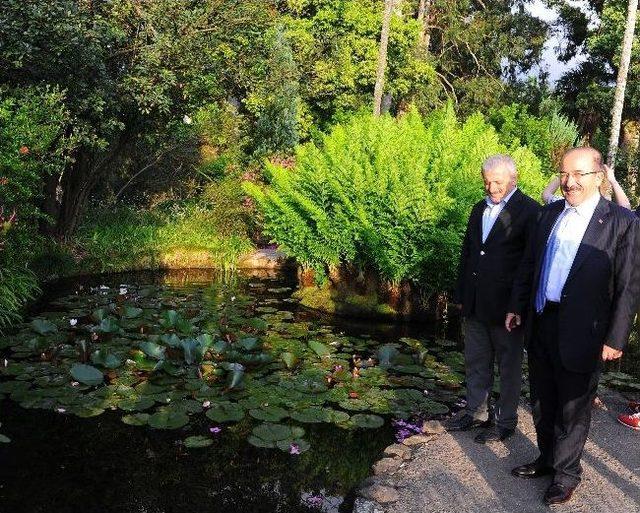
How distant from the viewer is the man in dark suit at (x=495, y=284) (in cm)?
428

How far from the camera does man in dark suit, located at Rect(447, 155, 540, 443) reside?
428cm

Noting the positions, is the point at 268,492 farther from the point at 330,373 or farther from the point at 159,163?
the point at 159,163

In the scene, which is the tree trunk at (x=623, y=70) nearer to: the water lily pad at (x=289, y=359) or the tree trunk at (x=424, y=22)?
the tree trunk at (x=424, y=22)

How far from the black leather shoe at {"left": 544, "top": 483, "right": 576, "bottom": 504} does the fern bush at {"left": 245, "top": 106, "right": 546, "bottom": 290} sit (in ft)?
15.3

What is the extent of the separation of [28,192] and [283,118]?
8.54m

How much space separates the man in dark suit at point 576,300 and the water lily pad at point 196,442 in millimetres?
2437

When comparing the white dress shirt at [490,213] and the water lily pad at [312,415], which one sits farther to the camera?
the water lily pad at [312,415]

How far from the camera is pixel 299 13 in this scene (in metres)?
21.1

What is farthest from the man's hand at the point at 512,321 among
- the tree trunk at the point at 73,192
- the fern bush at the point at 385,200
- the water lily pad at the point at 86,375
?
the tree trunk at the point at 73,192

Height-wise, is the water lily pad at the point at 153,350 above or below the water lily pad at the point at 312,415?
above

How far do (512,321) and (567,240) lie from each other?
31.3 inches

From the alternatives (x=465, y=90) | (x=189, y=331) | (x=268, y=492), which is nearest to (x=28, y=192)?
(x=189, y=331)

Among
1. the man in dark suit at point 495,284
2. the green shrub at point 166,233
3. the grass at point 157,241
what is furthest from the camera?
the green shrub at point 166,233

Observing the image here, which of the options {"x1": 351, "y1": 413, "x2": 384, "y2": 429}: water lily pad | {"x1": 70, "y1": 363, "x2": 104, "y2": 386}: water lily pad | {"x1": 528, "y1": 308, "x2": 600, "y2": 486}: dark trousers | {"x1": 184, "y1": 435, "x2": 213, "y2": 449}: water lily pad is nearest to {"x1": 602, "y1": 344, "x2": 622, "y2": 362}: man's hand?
{"x1": 528, "y1": 308, "x2": 600, "y2": 486}: dark trousers
